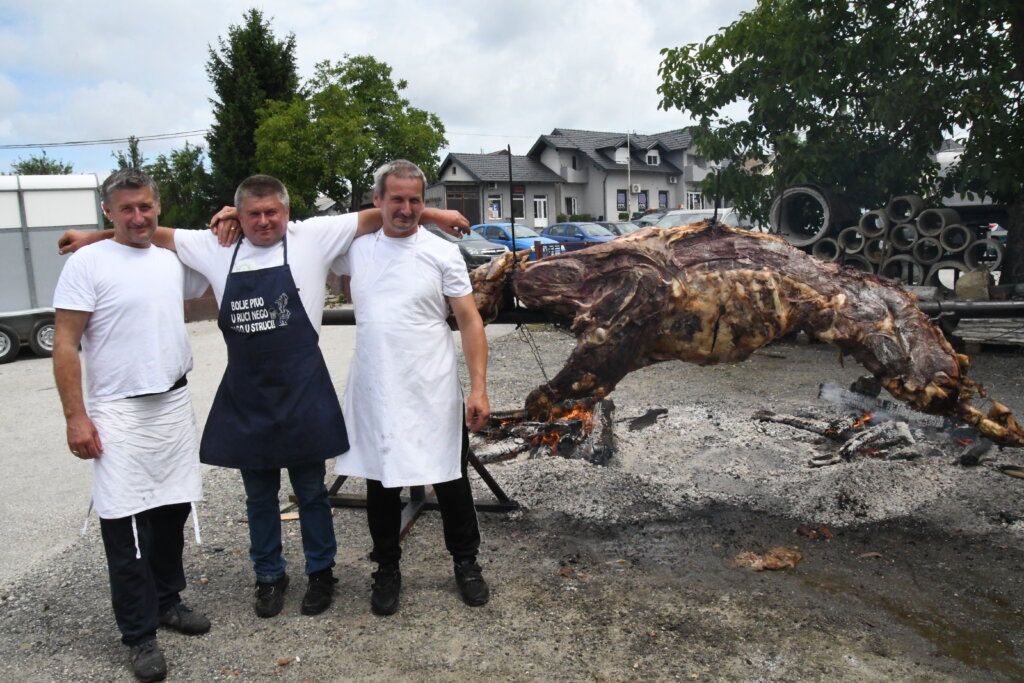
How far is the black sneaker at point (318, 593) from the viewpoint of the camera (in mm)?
3332

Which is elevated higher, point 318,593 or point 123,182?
point 123,182

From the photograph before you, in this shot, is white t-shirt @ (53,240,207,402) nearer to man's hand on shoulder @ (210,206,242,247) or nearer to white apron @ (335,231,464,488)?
man's hand on shoulder @ (210,206,242,247)

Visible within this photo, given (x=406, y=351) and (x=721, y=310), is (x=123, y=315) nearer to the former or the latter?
(x=406, y=351)

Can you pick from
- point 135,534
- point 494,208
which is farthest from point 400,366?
point 494,208

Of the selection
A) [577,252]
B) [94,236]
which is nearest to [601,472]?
[577,252]

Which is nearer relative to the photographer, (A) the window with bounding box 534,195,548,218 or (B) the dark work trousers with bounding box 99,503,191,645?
(B) the dark work trousers with bounding box 99,503,191,645

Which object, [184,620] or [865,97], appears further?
[865,97]

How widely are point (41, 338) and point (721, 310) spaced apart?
11.1 metres

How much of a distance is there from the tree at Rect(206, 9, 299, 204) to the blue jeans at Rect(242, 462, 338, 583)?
78.4 ft

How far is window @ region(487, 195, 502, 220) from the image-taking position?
3834 centimetres

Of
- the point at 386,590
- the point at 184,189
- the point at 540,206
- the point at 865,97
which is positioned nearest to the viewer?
the point at 386,590

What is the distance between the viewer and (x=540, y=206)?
1710 inches

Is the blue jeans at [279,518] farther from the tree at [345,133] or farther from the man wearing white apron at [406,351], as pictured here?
the tree at [345,133]

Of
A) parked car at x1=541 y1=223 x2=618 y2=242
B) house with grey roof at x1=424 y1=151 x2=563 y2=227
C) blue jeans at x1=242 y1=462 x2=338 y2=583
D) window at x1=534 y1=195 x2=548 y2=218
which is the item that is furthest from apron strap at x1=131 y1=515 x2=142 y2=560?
window at x1=534 y1=195 x2=548 y2=218
